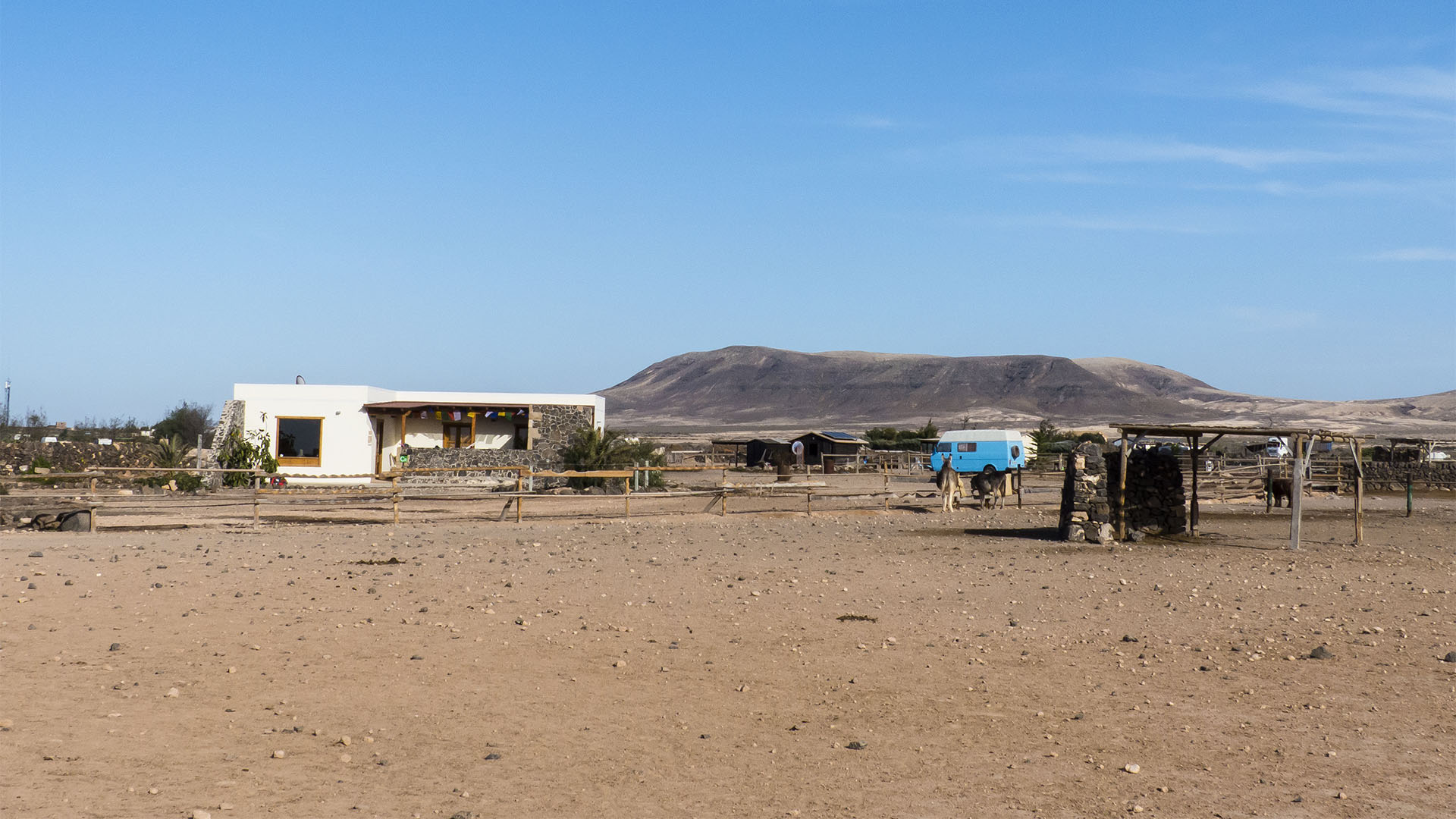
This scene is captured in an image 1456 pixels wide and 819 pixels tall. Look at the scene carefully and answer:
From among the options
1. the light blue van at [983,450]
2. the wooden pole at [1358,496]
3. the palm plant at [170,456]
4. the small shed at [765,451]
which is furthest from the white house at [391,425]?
the small shed at [765,451]

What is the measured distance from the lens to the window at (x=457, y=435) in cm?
4156

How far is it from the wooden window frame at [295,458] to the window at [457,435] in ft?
14.2

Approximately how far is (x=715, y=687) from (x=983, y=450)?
45.2 m

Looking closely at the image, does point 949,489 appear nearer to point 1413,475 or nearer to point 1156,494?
point 1156,494

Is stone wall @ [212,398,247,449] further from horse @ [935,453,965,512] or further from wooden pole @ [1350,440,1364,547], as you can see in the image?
wooden pole @ [1350,440,1364,547]

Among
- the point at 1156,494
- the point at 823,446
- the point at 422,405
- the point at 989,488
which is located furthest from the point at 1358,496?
the point at 823,446

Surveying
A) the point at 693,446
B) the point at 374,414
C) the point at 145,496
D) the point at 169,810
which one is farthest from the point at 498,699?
the point at 693,446

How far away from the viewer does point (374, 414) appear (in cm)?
4047

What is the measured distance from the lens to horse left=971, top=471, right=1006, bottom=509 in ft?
103

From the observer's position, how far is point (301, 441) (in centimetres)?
3903

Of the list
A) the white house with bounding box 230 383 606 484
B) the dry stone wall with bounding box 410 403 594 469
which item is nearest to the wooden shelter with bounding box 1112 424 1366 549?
the white house with bounding box 230 383 606 484

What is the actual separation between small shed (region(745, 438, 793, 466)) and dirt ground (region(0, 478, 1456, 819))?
50.8 meters

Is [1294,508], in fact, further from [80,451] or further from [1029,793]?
[80,451]

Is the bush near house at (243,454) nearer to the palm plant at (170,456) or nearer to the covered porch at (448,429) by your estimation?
the covered porch at (448,429)
